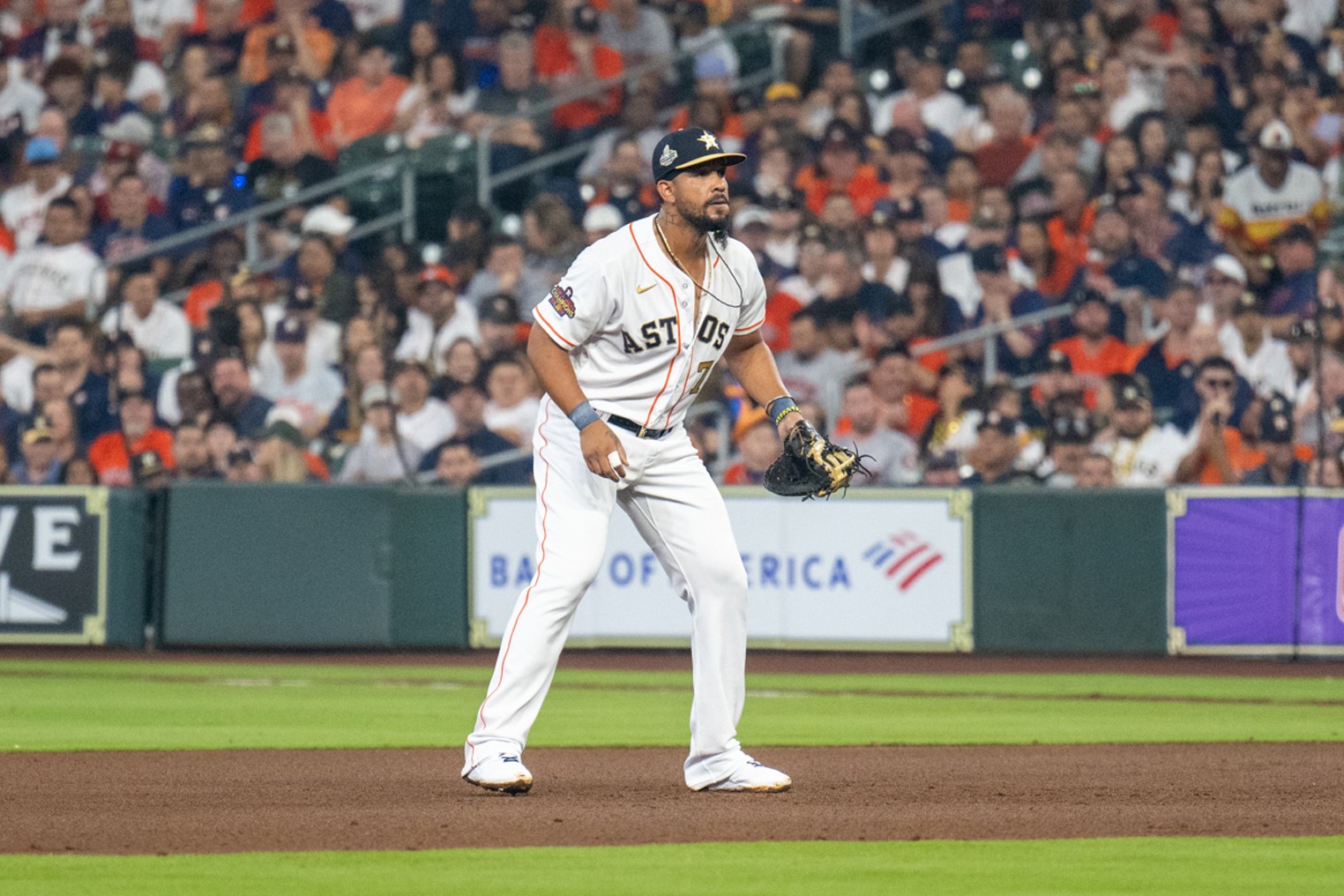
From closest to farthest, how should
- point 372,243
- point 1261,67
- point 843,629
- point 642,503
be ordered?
point 642,503, point 843,629, point 1261,67, point 372,243

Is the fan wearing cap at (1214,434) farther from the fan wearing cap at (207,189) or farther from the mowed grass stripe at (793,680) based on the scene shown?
the fan wearing cap at (207,189)

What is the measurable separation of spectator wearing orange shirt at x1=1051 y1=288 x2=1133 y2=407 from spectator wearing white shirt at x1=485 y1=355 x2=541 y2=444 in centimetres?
385

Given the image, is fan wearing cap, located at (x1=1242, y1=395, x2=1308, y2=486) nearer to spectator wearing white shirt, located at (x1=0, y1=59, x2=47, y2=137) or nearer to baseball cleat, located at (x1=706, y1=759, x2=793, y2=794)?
baseball cleat, located at (x1=706, y1=759, x2=793, y2=794)

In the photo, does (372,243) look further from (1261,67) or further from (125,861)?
(125,861)

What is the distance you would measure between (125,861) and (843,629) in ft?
30.8

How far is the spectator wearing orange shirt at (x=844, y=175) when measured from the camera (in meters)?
17.4

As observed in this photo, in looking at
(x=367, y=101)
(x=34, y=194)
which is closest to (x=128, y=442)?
(x=34, y=194)

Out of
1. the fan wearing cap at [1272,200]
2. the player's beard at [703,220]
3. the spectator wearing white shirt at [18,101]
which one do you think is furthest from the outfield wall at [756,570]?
the player's beard at [703,220]

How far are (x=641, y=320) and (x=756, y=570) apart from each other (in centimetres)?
771

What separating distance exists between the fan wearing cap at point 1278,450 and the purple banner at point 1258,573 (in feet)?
0.70

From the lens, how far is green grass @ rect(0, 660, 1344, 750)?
9820 millimetres

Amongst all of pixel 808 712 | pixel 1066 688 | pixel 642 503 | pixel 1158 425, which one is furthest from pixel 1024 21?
pixel 642 503

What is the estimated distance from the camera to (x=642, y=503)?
7.29 metres

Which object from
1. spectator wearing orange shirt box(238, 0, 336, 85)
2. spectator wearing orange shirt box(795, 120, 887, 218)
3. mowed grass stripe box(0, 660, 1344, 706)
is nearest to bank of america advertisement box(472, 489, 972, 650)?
mowed grass stripe box(0, 660, 1344, 706)
